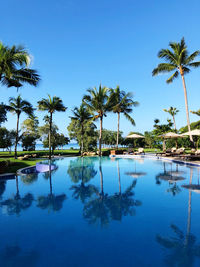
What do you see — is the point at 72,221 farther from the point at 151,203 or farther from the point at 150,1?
the point at 150,1

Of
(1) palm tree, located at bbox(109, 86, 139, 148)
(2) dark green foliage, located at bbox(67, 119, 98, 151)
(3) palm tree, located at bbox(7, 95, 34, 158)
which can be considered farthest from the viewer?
(2) dark green foliage, located at bbox(67, 119, 98, 151)

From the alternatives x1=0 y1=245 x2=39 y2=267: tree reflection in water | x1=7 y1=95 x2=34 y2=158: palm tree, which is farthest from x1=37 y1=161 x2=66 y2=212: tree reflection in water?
x1=7 y1=95 x2=34 y2=158: palm tree

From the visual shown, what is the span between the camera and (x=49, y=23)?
1772cm

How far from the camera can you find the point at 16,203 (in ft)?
19.4

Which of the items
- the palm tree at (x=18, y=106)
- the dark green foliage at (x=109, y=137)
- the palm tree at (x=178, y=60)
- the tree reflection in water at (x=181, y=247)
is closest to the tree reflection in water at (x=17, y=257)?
the tree reflection in water at (x=181, y=247)

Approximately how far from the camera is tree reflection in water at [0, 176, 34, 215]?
17.1 ft

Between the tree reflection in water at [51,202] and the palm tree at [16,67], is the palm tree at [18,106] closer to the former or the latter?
the palm tree at [16,67]

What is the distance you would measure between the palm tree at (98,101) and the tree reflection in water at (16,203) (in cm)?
1828

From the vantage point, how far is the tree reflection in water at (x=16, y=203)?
521 centimetres

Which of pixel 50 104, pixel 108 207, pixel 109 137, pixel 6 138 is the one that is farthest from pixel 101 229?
pixel 109 137

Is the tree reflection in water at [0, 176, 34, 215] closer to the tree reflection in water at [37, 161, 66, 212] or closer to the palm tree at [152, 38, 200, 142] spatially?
the tree reflection in water at [37, 161, 66, 212]

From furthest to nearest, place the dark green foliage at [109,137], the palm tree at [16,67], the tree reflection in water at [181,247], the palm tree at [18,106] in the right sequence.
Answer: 1. the dark green foliage at [109,137]
2. the palm tree at [18,106]
3. the palm tree at [16,67]
4. the tree reflection in water at [181,247]

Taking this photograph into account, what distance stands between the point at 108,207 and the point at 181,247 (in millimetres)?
2538

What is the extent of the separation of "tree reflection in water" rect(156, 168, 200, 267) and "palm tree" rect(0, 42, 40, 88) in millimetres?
12245
